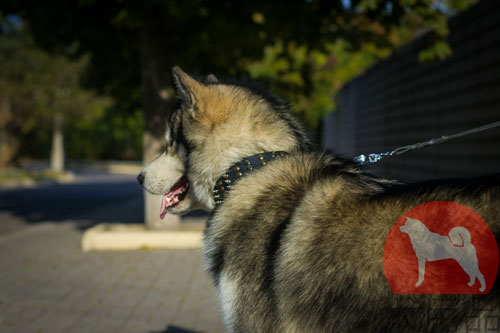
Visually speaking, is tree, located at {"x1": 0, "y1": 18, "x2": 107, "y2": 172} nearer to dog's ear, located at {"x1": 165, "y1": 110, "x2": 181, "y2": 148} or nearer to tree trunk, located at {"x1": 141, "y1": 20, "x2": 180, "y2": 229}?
tree trunk, located at {"x1": 141, "y1": 20, "x2": 180, "y2": 229}

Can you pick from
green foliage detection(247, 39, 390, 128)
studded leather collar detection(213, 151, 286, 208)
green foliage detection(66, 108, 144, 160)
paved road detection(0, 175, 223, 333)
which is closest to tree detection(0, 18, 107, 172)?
green foliage detection(66, 108, 144, 160)

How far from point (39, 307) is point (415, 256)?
4062 mm

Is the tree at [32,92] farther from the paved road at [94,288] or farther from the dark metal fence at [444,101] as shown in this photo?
the paved road at [94,288]

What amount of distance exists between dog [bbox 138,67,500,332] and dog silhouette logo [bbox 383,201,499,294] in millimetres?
25

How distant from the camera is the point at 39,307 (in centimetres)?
450

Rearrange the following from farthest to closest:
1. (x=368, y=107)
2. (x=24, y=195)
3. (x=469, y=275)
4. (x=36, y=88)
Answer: (x=36, y=88), (x=24, y=195), (x=368, y=107), (x=469, y=275)

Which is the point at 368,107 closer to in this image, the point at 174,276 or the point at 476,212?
the point at 174,276

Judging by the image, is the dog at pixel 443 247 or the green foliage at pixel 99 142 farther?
the green foliage at pixel 99 142

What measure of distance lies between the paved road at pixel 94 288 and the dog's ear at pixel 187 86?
2.37 m

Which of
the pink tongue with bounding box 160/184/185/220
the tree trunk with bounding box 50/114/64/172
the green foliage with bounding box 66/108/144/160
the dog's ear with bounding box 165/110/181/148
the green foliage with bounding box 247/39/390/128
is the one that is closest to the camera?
the dog's ear with bounding box 165/110/181/148

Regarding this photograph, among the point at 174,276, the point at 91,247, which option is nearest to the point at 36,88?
the point at 91,247

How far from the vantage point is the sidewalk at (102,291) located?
4.11 metres

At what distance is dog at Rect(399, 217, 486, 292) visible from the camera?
4.67 feet

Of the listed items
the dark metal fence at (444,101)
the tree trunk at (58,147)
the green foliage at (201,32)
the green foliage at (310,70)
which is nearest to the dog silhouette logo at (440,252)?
the dark metal fence at (444,101)
